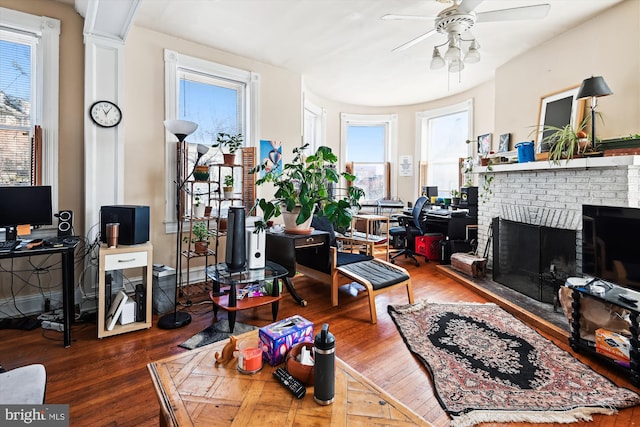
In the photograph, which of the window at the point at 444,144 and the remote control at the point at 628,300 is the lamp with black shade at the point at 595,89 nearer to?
the remote control at the point at 628,300

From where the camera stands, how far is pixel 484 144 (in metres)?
5.30

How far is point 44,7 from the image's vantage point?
2939 millimetres

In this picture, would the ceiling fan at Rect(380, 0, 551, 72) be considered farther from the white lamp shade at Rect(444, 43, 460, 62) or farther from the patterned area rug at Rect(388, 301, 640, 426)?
the patterned area rug at Rect(388, 301, 640, 426)

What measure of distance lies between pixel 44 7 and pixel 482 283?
5171 mm

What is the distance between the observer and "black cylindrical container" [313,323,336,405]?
1.19m

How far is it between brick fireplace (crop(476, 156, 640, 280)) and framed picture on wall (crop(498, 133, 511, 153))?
0.48 m

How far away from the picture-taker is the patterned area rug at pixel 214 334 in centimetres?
250

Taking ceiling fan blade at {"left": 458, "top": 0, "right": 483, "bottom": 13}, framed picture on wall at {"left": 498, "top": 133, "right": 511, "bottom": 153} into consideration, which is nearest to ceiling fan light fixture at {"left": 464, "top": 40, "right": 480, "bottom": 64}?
ceiling fan blade at {"left": 458, "top": 0, "right": 483, "bottom": 13}

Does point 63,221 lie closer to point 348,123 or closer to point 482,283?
Result: point 482,283

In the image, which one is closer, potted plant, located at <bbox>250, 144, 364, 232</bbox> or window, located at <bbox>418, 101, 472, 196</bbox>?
potted plant, located at <bbox>250, 144, 364, 232</bbox>

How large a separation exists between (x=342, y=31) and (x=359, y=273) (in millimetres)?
2588

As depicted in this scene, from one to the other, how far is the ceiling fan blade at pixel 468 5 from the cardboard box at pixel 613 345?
248 centimetres

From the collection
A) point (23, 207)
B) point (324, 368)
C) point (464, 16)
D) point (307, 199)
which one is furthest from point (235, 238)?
point (464, 16)

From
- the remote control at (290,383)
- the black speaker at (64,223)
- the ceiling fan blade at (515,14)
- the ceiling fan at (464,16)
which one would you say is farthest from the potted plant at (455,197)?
the black speaker at (64,223)
